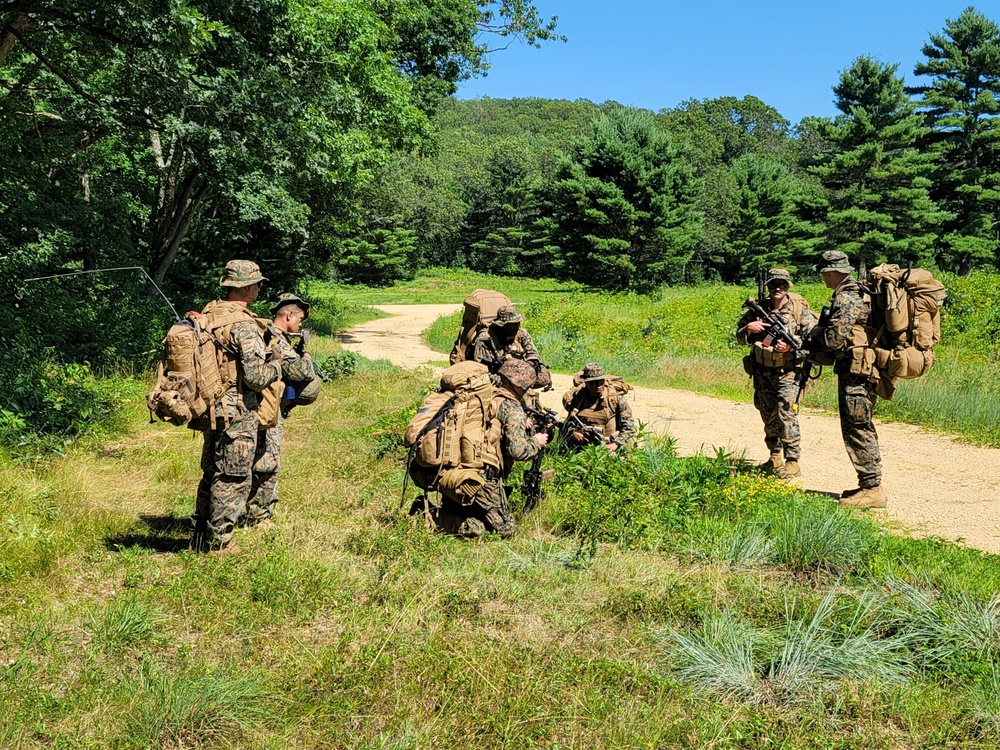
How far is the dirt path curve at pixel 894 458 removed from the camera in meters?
6.47

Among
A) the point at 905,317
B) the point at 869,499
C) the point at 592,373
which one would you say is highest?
the point at 905,317

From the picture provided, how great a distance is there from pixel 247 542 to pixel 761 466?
522cm

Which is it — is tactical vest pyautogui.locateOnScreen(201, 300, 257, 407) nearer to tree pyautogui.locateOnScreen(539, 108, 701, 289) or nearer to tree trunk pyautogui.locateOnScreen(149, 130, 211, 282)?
tree trunk pyautogui.locateOnScreen(149, 130, 211, 282)

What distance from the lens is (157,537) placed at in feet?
18.2

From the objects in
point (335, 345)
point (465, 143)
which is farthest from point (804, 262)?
point (465, 143)

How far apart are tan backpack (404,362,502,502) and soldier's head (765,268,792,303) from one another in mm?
3653

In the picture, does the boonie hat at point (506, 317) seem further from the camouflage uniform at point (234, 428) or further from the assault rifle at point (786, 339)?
the camouflage uniform at point (234, 428)

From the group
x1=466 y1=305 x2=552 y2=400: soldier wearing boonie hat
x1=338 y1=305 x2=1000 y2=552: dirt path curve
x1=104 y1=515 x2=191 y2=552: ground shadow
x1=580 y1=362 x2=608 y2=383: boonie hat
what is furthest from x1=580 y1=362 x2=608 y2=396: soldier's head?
Result: x1=104 y1=515 x2=191 y2=552: ground shadow

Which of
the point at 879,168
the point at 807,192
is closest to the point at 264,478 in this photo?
the point at 879,168

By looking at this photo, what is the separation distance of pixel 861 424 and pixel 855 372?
0.46 m

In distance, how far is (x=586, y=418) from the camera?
7.79 meters

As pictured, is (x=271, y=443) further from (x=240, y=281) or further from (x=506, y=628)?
(x=506, y=628)

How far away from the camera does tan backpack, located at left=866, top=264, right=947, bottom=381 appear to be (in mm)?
6195

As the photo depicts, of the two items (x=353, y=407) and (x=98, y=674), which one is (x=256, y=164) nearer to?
(x=353, y=407)
